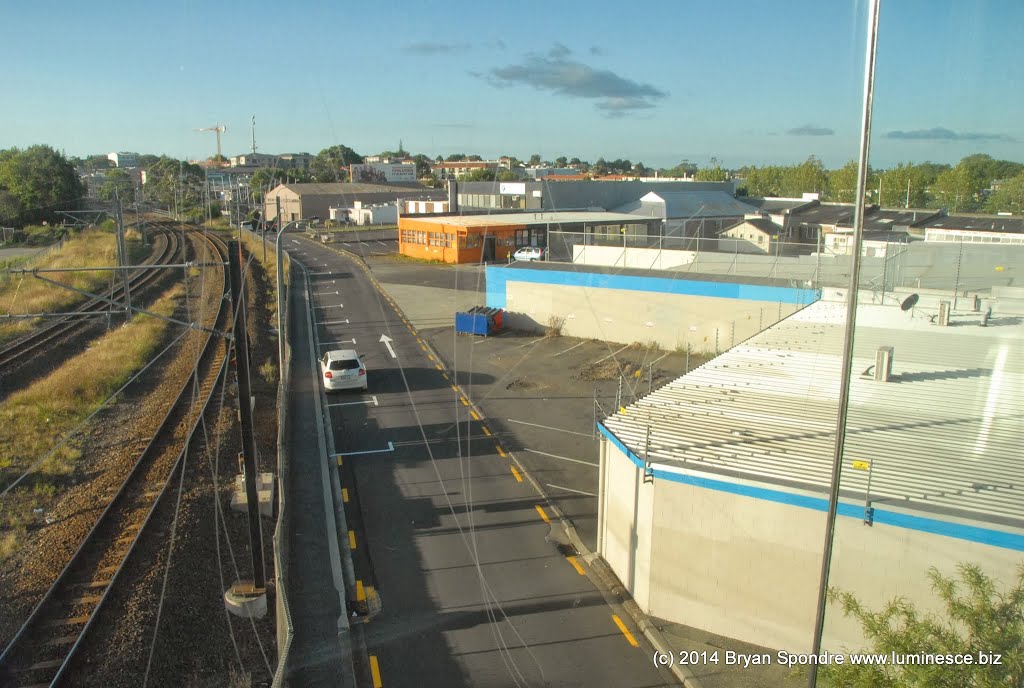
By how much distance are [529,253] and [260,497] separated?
88.1 feet

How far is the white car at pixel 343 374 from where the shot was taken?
16859 millimetres

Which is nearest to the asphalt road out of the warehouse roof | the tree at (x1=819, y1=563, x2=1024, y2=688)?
the tree at (x1=819, y1=563, x2=1024, y2=688)

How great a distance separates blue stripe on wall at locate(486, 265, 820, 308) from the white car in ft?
28.4

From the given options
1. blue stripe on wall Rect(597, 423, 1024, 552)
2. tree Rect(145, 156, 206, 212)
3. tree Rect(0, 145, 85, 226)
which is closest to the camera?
blue stripe on wall Rect(597, 423, 1024, 552)

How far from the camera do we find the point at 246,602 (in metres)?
8.27

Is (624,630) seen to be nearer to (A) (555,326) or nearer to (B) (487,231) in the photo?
(A) (555,326)

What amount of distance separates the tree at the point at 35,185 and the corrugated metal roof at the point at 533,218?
20624 mm

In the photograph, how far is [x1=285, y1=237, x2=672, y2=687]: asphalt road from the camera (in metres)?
7.35

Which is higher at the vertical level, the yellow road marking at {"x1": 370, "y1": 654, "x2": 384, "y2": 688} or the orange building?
the orange building

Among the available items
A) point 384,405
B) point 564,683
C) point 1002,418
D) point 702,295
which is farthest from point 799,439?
point 702,295

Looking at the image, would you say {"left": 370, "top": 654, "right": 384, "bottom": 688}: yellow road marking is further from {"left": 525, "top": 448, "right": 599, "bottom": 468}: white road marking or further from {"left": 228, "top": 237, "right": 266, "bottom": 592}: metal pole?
{"left": 525, "top": 448, "right": 599, "bottom": 468}: white road marking

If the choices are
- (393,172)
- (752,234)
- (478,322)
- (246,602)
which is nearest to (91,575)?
(246,602)

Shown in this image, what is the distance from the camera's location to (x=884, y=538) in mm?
6598

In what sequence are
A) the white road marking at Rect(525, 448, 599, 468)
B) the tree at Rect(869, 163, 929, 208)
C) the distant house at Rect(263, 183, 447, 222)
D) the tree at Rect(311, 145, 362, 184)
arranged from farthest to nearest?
1. the tree at Rect(311, 145, 362, 184)
2. the distant house at Rect(263, 183, 447, 222)
3. the tree at Rect(869, 163, 929, 208)
4. the white road marking at Rect(525, 448, 599, 468)
